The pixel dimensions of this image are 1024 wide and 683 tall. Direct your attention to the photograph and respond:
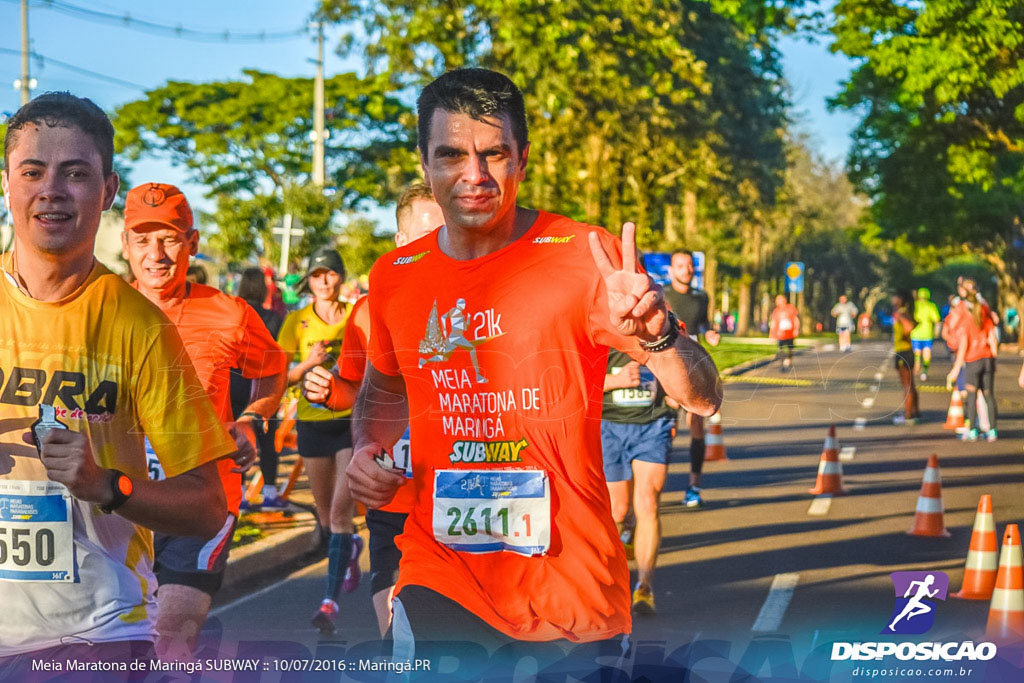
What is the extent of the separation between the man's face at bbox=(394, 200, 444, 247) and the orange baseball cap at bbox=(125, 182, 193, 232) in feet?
2.63

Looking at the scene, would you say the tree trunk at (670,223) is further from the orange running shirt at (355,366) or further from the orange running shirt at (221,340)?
the orange running shirt at (355,366)

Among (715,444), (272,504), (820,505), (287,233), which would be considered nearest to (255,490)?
(272,504)

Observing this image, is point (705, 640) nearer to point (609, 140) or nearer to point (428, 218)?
point (428, 218)

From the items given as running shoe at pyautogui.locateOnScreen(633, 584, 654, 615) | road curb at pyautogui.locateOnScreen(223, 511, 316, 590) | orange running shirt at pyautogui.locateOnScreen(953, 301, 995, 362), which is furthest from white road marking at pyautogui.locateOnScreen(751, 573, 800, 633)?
orange running shirt at pyautogui.locateOnScreen(953, 301, 995, 362)

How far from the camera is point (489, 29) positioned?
10.0 metres

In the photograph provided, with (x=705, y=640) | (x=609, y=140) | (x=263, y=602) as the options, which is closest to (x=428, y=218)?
(x=705, y=640)

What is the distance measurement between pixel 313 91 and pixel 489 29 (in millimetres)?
2629

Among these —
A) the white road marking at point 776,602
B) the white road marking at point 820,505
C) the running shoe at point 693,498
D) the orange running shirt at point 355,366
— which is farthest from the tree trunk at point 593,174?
the orange running shirt at point 355,366

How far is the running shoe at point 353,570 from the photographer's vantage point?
256 inches

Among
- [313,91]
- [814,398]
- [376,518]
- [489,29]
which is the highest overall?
[489,29]

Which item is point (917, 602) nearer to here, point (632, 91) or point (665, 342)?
point (665, 342)

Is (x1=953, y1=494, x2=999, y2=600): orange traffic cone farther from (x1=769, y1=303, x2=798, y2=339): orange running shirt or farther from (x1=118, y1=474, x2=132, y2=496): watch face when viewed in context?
(x1=118, y1=474, x2=132, y2=496): watch face

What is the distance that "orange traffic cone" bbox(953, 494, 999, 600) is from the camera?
6.50m

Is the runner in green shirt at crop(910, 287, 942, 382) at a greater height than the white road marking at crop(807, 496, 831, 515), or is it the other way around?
the runner in green shirt at crop(910, 287, 942, 382)
